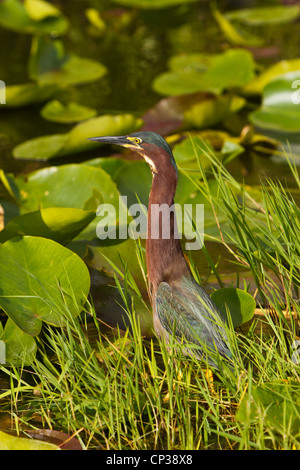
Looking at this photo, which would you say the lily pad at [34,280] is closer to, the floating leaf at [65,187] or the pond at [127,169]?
the pond at [127,169]

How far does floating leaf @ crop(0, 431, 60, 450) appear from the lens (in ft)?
6.11

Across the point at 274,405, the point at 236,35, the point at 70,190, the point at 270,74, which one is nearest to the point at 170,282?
the point at 274,405

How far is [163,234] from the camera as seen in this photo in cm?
223

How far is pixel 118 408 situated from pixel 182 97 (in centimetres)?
246

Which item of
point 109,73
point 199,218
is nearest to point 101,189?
point 199,218

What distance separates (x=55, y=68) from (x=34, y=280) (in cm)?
300

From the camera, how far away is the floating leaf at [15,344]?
2.26m

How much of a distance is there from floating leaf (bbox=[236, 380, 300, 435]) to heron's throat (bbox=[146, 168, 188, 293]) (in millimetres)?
496

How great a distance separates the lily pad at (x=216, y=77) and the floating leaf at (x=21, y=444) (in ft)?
9.67

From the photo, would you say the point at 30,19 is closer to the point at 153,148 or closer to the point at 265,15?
the point at 265,15

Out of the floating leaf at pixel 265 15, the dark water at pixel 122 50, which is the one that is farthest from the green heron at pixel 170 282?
the floating leaf at pixel 265 15
